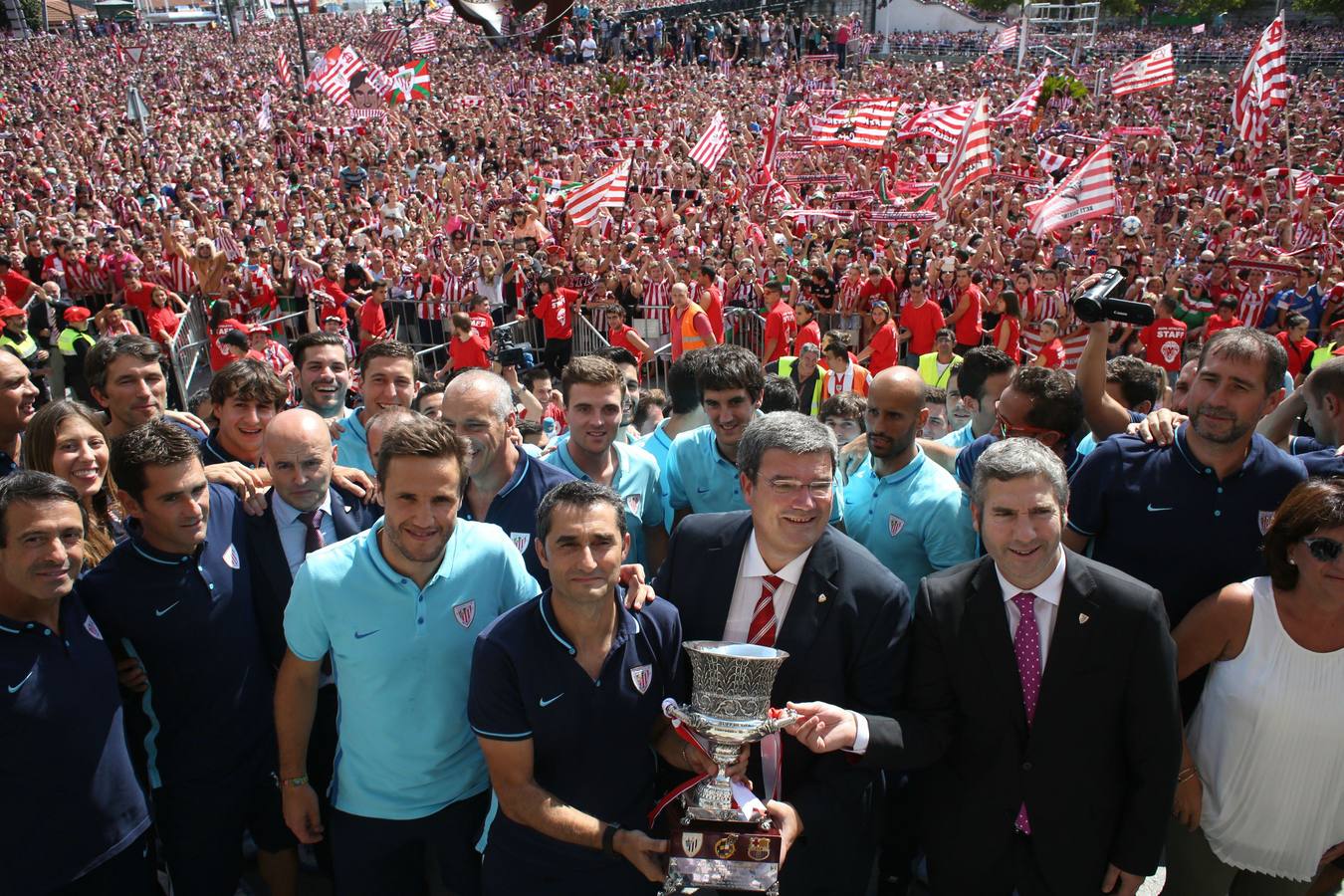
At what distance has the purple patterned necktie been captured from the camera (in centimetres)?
Result: 293

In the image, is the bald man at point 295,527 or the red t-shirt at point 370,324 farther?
the red t-shirt at point 370,324

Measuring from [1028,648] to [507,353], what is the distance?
7.06m

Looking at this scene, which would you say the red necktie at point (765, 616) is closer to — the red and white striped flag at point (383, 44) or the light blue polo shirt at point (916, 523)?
the light blue polo shirt at point (916, 523)

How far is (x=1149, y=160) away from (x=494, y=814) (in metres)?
20.6

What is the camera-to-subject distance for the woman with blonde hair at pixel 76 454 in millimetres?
3934

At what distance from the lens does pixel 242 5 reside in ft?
243

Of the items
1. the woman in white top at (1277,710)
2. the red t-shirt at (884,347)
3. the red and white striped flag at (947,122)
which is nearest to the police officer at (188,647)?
the woman in white top at (1277,710)

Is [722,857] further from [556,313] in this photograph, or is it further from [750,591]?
[556,313]

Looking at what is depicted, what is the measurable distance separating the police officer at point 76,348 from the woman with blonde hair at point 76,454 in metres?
7.69

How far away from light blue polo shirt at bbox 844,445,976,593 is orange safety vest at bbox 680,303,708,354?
6.74 metres

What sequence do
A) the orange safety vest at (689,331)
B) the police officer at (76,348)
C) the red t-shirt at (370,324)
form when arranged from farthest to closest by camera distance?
1. the red t-shirt at (370,324)
2. the police officer at (76,348)
3. the orange safety vest at (689,331)

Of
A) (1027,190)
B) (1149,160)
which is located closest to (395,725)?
(1027,190)

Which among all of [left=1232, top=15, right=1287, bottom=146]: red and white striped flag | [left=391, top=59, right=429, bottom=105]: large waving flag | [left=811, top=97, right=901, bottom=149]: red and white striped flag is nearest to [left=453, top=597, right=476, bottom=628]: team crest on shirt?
[left=811, top=97, right=901, bottom=149]: red and white striped flag

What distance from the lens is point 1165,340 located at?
10.3 meters
